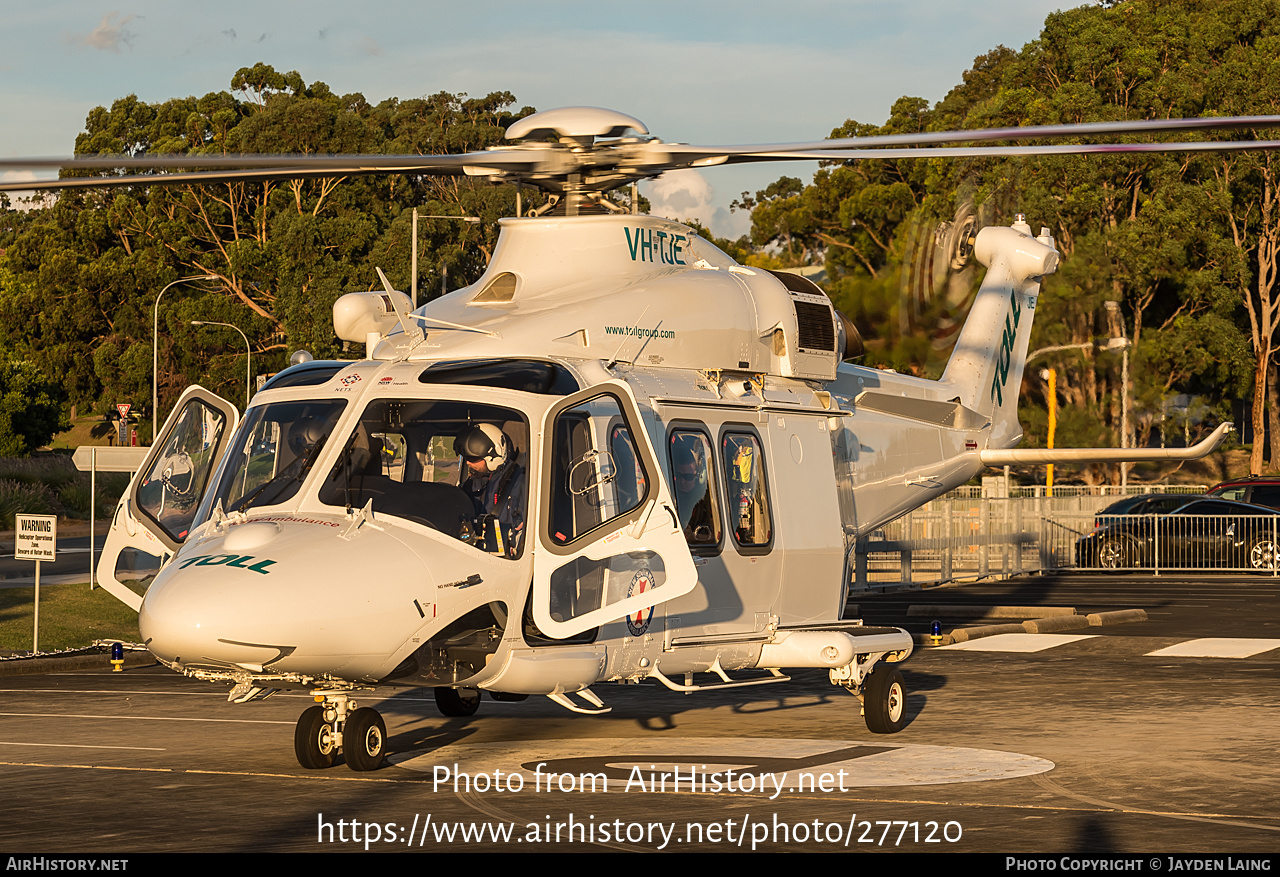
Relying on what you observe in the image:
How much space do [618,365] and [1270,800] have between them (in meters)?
5.37

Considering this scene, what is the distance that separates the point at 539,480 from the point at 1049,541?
89.0 ft

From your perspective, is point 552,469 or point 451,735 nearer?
point 552,469

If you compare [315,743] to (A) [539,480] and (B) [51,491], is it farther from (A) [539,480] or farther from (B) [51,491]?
(B) [51,491]

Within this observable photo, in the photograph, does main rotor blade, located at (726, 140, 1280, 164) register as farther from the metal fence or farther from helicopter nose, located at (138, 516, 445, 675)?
the metal fence

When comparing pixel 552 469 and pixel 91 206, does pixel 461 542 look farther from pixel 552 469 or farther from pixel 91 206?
pixel 91 206

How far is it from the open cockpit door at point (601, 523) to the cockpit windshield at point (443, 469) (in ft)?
0.86

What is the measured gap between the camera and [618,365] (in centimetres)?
1165

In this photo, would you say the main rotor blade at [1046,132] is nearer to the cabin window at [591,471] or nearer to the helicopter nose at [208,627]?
the cabin window at [591,471]

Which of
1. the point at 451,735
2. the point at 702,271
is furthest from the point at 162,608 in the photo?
the point at 702,271

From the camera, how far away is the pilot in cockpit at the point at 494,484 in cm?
1016

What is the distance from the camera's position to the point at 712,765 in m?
10.8

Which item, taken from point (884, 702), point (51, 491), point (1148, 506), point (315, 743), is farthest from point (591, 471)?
point (51, 491)

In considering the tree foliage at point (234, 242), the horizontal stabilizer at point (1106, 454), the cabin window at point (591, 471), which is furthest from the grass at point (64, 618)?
the tree foliage at point (234, 242)

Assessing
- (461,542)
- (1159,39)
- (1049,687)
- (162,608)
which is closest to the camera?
(162,608)
